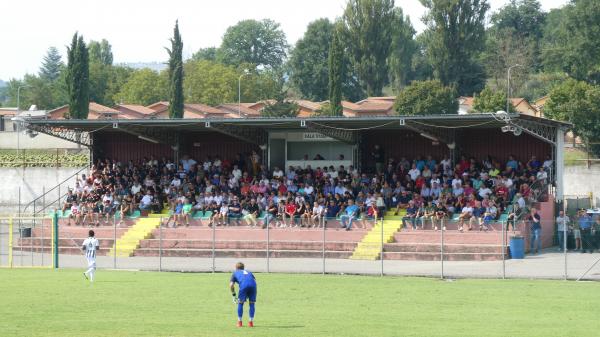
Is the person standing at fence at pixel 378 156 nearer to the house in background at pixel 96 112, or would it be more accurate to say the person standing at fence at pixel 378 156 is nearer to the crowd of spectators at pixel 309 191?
the crowd of spectators at pixel 309 191

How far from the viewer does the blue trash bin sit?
3847 cm

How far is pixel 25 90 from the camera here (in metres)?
140

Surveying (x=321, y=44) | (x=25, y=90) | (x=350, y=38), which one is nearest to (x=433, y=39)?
(x=350, y=38)

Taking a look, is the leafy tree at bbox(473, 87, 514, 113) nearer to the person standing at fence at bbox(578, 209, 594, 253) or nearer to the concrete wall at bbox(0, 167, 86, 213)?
the concrete wall at bbox(0, 167, 86, 213)

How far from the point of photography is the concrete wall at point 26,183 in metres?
65.0

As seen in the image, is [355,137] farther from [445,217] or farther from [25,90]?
[25,90]

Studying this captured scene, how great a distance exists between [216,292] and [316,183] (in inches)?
712

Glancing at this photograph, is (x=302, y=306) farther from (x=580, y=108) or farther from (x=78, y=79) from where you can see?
(x=78, y=79)

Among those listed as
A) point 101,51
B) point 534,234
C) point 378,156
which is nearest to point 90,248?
point 534,234

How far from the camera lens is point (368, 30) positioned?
10231 cm

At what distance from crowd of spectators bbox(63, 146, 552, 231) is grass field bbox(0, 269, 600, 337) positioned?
8.71 metres

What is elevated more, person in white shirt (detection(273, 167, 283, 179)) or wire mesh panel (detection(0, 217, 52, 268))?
person in white shirt (detection(273, 167, 283, 179))

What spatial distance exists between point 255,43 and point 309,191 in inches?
4721

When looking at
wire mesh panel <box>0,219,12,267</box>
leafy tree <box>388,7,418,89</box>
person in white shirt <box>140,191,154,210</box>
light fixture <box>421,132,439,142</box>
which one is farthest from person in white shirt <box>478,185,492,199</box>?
leafy tree <box>388,7,418,89</box>
